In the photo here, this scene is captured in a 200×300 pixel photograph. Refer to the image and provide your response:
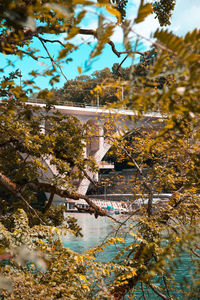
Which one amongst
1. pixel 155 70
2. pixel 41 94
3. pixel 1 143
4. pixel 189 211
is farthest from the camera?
pixel 189 211

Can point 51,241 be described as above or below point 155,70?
below

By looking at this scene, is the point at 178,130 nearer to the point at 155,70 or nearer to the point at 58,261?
the point at 155,70

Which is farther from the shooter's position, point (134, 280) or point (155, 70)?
point (134, 280)

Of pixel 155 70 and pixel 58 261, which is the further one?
pixel 58 261

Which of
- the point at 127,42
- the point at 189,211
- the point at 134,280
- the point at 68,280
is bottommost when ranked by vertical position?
the point at 134,280

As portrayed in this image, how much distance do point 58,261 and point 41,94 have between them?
6.43ft

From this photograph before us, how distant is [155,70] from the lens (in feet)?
3.07

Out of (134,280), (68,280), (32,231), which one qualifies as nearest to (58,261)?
(68,280)

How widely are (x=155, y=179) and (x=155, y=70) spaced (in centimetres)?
336

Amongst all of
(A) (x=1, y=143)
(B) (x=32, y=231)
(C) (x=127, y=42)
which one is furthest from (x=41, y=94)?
(A) (x=1, y=143)

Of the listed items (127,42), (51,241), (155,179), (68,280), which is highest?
(127,42)

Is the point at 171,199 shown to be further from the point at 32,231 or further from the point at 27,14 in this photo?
the point at 27,14

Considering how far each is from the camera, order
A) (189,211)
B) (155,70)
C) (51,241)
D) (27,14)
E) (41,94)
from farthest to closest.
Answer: (189,211), (51,241), (41,94), (155,70), (27,14)

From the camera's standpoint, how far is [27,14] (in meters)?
0.81
